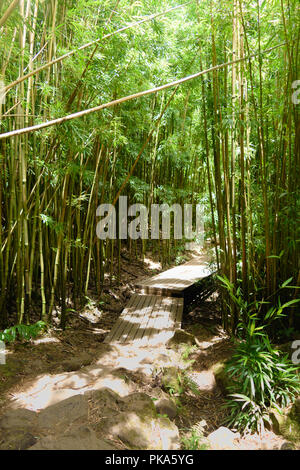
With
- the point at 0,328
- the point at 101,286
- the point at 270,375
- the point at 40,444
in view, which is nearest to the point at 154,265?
the point at 101,286

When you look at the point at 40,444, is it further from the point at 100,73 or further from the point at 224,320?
the point at 100,73

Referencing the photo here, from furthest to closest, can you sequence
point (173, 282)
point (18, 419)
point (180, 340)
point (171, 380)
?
point (173, 282) → point (180, 340) → point (171, 380) → point (18, 419)

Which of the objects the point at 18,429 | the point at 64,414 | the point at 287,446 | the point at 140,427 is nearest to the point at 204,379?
the point at 287,446

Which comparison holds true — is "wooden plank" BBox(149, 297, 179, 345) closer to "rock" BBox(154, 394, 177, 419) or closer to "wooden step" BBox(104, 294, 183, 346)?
"wooden step" BBox(104, 294, 183, 346)

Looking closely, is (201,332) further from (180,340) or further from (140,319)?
(140,319)

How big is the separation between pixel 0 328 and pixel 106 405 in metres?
1.26

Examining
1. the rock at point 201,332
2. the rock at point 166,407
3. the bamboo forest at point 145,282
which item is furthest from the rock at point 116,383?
the rock at point 201,332

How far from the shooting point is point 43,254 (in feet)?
10.1

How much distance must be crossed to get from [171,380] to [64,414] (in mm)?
831

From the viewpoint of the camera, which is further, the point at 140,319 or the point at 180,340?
the point at 140,319

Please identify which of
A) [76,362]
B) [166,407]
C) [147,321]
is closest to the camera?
[166,407]

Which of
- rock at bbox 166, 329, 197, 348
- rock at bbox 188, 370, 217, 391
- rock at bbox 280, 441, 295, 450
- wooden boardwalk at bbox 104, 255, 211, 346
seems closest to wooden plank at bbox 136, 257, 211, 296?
wooden boardwalk at bbox 104, 255, 211, 346

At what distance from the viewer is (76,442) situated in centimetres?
137

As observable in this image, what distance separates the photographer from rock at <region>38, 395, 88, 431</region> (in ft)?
5.13
